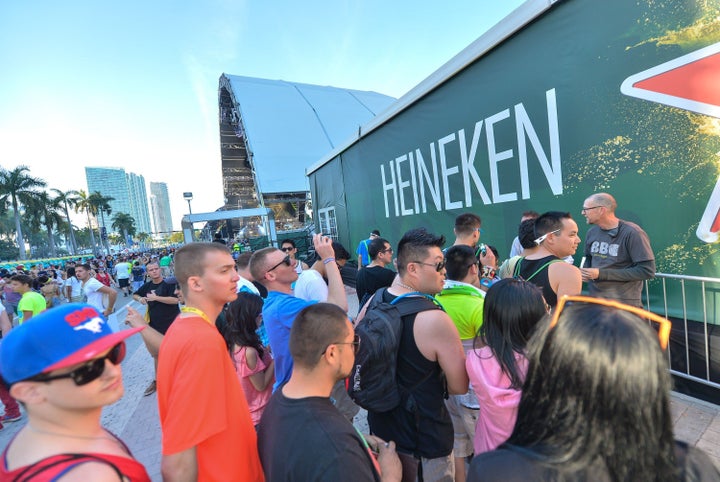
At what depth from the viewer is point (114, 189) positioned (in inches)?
5374

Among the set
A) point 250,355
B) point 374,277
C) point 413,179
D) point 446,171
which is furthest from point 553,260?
point 413,179

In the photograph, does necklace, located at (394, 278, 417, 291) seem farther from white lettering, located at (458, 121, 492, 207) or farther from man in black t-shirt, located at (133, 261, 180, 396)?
white lettering, located at (458, 121, 492, 207)

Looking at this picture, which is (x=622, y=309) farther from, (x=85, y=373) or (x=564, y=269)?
(x=564, y=269)

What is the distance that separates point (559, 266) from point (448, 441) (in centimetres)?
145

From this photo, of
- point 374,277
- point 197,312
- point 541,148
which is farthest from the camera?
point 541,148

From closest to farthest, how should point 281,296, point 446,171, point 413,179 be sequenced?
point 281,296 < point 446,171 < point 413,179

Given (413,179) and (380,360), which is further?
(413,179)

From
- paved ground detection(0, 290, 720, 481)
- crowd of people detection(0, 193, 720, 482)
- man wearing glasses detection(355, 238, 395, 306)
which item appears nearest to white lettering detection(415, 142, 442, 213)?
man wearing glasses detection(355, 238, 395, 306)

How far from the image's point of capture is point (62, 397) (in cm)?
95

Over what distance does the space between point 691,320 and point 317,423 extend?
391 centimetres

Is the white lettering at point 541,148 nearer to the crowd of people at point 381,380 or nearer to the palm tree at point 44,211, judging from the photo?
the crowd of people at point 381,380

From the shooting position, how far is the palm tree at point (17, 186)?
39.2 meters

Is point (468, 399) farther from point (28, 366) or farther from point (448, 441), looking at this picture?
point (28, 366)

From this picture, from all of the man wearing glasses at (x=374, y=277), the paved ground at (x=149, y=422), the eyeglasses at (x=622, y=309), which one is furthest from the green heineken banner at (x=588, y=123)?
the eyeglasses at (x=622, y=309)
